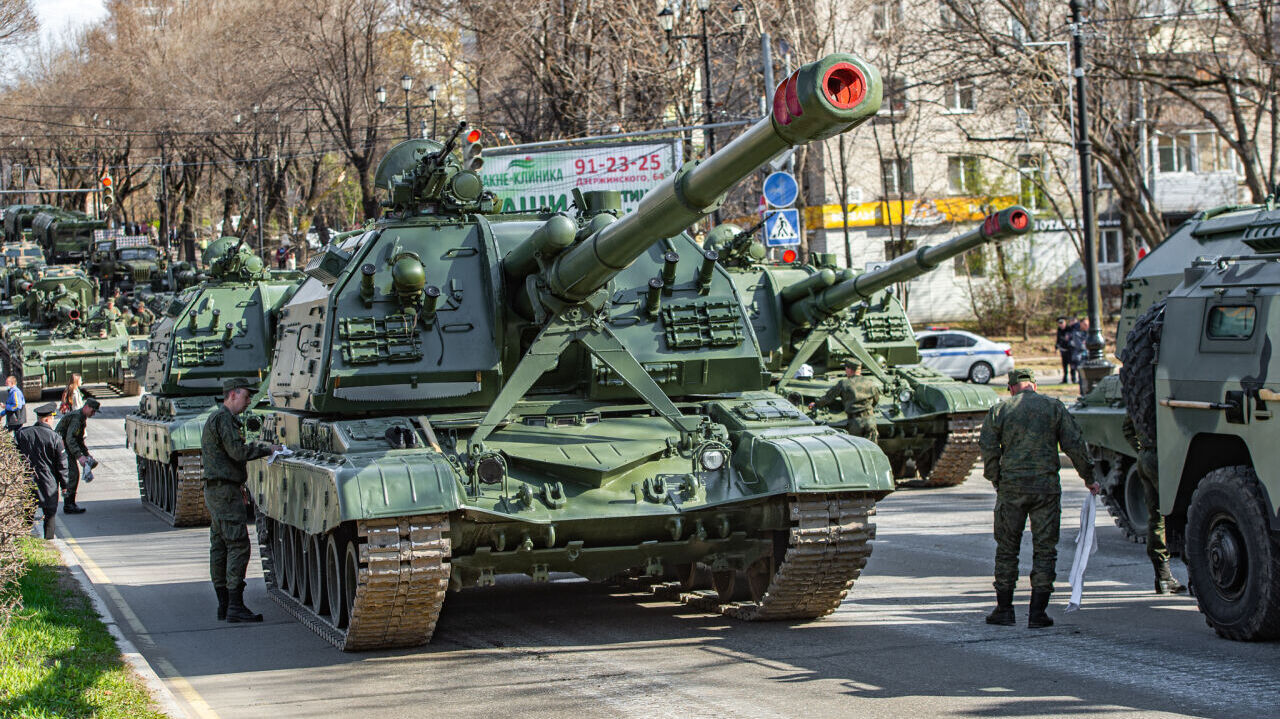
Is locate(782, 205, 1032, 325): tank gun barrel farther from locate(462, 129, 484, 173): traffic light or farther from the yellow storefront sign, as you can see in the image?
the yellow storefront sign

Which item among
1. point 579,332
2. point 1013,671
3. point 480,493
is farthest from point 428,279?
point 1013,671

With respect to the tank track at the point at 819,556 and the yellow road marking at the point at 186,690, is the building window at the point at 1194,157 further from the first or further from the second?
the yellow road marking at the point at 186,690

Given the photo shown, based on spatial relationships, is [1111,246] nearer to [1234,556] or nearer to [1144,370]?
[1144,370]

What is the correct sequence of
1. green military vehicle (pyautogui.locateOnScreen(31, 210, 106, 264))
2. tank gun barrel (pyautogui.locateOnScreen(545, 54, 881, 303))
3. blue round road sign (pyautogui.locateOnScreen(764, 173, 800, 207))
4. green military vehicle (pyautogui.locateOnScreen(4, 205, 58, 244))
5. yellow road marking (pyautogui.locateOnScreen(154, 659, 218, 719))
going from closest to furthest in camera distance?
tank gun barrel (pyautogui.locateOnScreen(545, 54, 881, 303)) → yellow road marking (pyautogui.locateOnScreen(154, 659, 218, 719)) → blue round road sign (pyautogui.locateOnScreen(764, 173, 800, 207)) → green military vehicle (pyautogui.locateOnScreen(31, 210, 106, 264)) → green military vehicle (pyautogui.locateOnScreen(4, 205, 58, 244))

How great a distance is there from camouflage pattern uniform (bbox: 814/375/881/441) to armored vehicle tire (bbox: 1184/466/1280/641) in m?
6.87

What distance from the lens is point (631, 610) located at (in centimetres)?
1098

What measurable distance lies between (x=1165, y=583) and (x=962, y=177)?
38.2 m

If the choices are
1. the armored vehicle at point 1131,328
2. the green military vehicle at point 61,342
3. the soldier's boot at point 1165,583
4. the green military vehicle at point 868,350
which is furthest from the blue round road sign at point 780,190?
the green military vehicle at point 61,342

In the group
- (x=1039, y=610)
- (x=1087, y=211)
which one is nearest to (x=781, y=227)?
(x=1087, y=211)

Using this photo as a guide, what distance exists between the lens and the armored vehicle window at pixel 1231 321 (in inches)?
371

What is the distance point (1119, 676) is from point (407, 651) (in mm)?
4369

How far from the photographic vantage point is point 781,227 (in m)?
22.4

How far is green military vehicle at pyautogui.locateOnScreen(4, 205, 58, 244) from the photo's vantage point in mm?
51031

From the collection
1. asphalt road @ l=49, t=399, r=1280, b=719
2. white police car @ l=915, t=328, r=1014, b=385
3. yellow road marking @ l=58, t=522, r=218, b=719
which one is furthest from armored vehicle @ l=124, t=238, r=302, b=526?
white police car @ l=915, t=328, r=1014, b=385
